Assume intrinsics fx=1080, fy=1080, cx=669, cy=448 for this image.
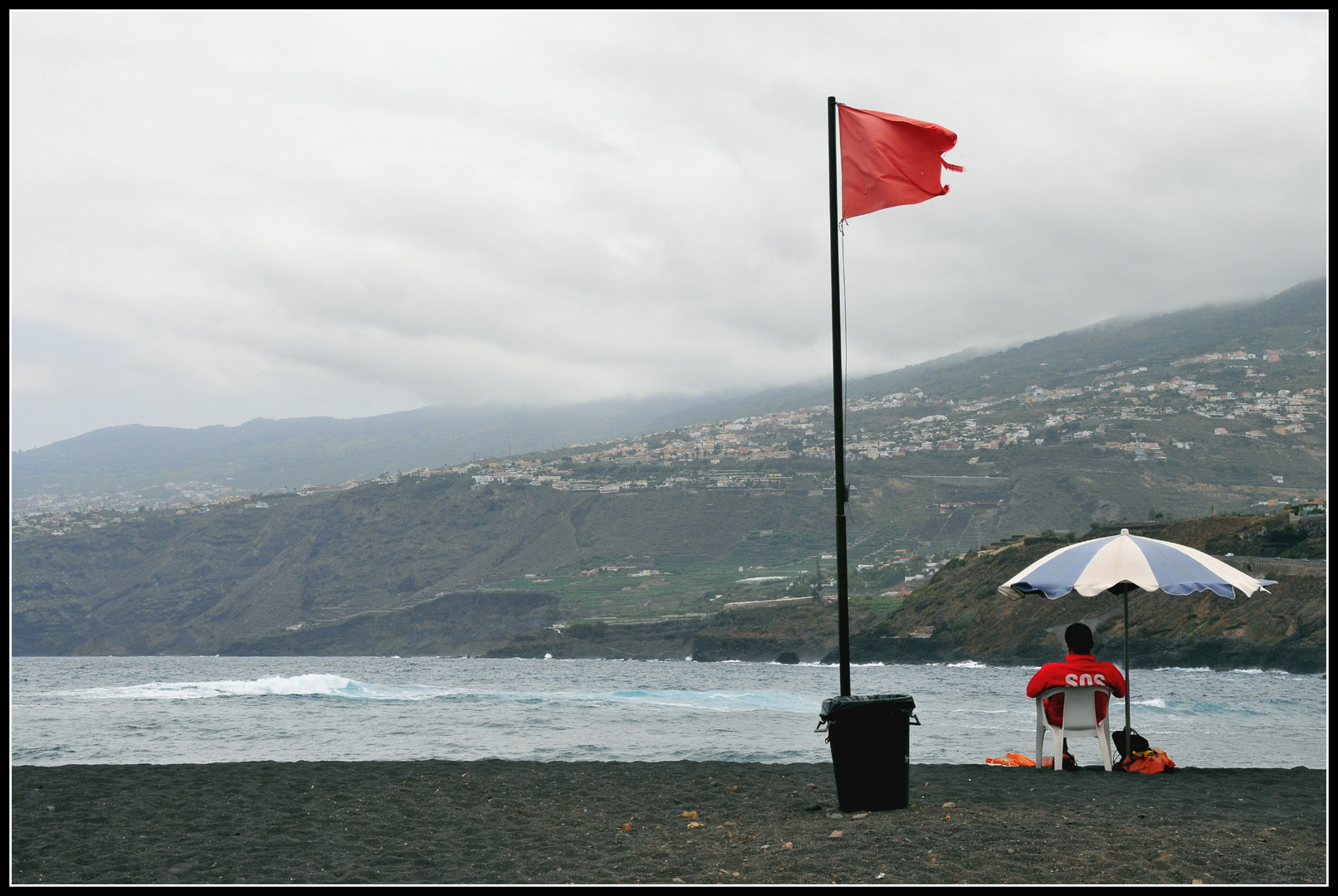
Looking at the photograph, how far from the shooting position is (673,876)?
6.61m

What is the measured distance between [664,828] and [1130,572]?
15.9ft

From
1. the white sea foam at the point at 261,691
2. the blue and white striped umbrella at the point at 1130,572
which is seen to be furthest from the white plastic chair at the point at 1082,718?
the white sea foam at the point at 261,691

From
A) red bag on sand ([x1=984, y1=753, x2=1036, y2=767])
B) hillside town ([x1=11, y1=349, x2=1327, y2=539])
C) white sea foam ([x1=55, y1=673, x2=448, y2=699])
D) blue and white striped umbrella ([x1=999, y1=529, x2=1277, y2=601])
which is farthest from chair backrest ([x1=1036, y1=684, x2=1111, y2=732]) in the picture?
hillside town ([x1=11, y1=349, x2=1327, y2=539])

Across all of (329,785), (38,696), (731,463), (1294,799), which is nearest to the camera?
(1294,799)

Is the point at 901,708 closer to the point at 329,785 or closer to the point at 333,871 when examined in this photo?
the point at 333,871

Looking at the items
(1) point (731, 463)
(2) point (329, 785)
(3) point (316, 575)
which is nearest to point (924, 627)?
(2) point (329, 785)

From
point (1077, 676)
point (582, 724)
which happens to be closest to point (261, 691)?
point (582, 724)

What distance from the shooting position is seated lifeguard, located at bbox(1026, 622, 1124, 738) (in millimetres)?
9789

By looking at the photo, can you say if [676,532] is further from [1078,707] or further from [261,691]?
[1078,707]

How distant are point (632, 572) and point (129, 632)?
250 ft

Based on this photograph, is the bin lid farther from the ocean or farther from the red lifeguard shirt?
the ocean

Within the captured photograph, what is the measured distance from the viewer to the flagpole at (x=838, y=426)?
8164 mm

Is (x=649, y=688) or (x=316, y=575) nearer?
(x=649, y=688)

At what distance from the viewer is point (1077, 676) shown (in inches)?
387
